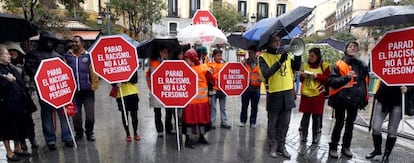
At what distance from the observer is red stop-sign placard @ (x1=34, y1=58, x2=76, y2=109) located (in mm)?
4477

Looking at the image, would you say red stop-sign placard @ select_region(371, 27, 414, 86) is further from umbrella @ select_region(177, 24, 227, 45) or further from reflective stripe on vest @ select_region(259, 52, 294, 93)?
umbrella @ select_region(177, 24, 227, 45)

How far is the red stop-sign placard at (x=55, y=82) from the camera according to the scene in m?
4.48

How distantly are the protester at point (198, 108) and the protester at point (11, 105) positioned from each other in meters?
2.40

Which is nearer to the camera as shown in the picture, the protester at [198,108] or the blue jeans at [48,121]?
the blue jeans at [48,121]

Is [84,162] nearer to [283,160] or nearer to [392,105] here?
[283,160]

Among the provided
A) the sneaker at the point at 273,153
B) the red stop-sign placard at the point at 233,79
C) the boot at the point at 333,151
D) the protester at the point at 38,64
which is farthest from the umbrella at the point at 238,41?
the protester at the point at 38,64

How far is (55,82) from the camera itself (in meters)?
4.66

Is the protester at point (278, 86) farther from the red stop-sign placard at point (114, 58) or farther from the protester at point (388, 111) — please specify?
the red stop-sign placard at point (114, 58)

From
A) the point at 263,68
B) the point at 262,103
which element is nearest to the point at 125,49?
the point at 263,68

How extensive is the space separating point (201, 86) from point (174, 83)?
1.45 feet

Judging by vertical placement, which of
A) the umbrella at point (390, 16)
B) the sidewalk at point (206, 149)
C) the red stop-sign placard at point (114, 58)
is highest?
the umbrella at point (390, 16)

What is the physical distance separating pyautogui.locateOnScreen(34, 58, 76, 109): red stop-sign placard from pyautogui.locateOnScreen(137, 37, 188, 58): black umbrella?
3.87ft

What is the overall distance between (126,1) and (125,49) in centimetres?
2091

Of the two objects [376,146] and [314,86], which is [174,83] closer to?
[314,86]
